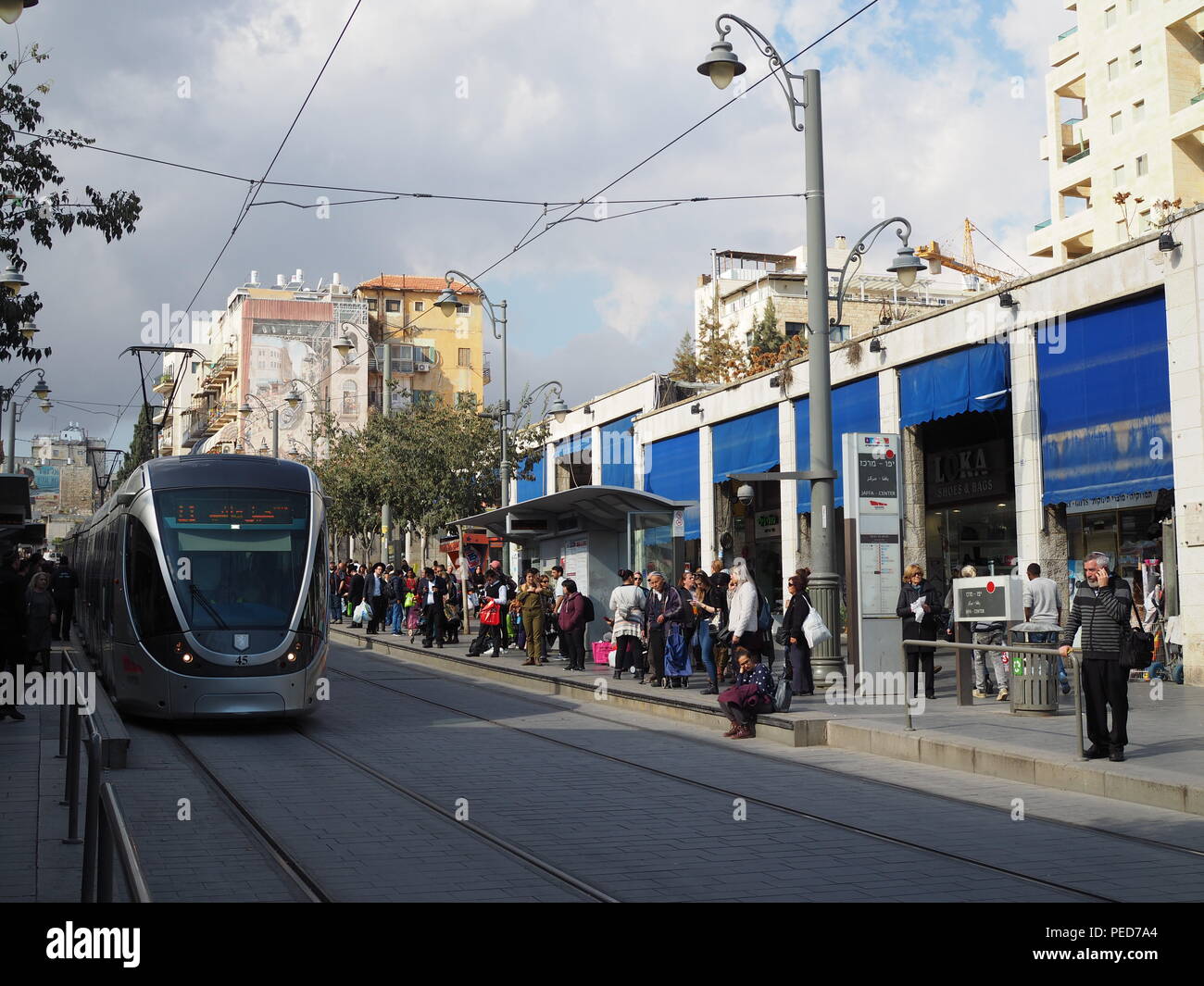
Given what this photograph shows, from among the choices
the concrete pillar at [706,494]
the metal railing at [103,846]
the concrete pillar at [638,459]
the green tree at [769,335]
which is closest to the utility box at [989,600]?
the metal railing at [103,846]

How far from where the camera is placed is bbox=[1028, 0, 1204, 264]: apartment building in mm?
42719

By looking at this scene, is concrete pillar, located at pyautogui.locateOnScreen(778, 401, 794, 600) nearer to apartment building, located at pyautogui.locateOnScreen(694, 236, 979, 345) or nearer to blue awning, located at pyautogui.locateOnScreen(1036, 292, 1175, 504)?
blue awning, located at pyautogui.locateOnScreen(1036, 292, 1175, 504)

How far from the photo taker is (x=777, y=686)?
49.9ft

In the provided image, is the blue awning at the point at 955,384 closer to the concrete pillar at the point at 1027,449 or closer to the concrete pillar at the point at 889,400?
the concrete pillar at the point at 889,400

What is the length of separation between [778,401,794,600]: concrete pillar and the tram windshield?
15636 millimetres

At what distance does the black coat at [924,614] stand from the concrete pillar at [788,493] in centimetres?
1127

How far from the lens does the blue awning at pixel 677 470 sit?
33500mm

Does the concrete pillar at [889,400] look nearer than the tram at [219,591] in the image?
No

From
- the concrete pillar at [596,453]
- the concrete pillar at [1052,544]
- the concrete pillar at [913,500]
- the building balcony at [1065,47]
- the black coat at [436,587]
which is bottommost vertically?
the black coat at [436,587]

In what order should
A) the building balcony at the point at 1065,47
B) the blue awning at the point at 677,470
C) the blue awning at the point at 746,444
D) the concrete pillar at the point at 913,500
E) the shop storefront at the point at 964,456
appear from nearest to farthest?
the shop storefront at the point at 964,456 → the concrete pillar at the point at 913,500 → the blue awning at the point at 746,444 → the blue awning at the point at 677,470 → the building balcony at the point at 1065,47

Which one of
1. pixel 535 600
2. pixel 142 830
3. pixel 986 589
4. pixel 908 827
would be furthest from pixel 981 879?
pixel 535 600

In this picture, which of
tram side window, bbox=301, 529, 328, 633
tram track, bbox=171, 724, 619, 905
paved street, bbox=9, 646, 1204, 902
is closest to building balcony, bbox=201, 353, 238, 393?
tram side window, bbox=301, 529, 328, 633

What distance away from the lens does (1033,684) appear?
14.3 m
